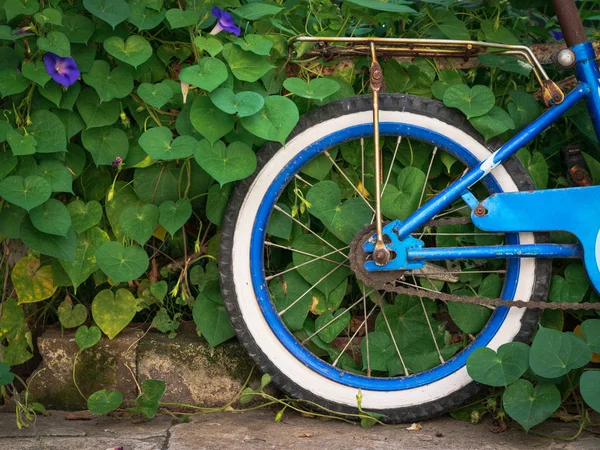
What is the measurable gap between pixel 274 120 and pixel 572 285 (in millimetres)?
1066

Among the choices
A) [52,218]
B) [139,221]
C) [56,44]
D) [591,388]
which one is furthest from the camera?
[139,221]

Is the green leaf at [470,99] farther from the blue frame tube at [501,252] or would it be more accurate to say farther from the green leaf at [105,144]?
the green leaf at [105,144]

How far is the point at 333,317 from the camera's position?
2635 millimetres

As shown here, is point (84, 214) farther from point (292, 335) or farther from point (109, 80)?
point (292, 335)

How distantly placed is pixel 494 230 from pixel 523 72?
1.70 feet

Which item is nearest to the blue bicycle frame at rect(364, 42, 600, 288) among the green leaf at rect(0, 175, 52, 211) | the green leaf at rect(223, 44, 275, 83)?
the green leaf at rect(223, 44, 275, 83)

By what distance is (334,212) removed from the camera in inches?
99.7

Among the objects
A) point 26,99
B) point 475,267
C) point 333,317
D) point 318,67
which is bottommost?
point 333,317

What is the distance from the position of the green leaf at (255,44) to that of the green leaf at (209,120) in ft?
0.63

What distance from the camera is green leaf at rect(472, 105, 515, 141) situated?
7.78 ft

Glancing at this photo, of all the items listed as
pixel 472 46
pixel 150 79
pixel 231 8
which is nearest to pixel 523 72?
pixel 472 46

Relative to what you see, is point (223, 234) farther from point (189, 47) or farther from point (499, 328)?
point (499, 328)

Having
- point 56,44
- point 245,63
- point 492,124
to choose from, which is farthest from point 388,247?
point 56,44

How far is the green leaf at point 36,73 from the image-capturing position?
2.31 m
